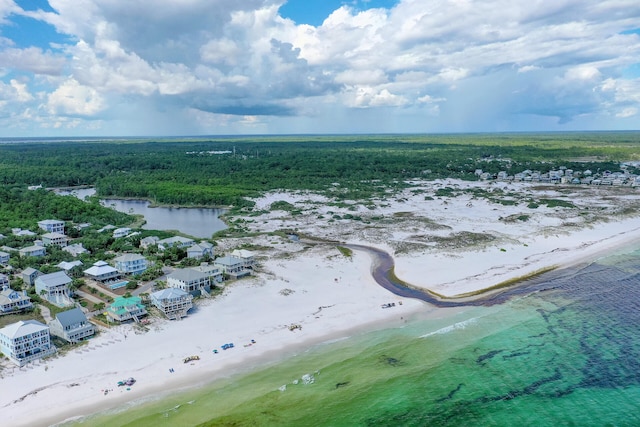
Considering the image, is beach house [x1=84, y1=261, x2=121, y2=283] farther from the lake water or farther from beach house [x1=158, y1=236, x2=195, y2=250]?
the lake water

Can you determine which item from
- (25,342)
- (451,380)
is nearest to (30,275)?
(25,342)

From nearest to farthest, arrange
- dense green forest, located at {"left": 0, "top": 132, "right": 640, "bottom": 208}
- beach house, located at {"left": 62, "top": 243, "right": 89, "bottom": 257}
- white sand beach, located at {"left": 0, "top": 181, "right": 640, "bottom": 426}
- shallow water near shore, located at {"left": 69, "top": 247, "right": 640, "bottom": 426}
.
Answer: shallow water near shore, located at {"left": 69, "top": 247, "right": 640, "bottom": 426}
white sand beach, located at {"left": 0, "top": 181, "right": 640, "bottom": 426}
beach house, located at {"left": 62, "top": 243, "right": 89, "bottom": 257}
dense green forest, located at {"left": 0, "top": 132, "right": 640, "bottom": 208}

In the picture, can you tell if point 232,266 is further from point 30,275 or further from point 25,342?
point 25,342

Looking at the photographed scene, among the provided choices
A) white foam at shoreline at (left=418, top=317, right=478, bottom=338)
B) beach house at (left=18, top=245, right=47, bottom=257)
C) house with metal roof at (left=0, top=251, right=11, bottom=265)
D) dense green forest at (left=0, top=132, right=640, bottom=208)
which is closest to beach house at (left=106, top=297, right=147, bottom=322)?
white foam at shoreline at (left=418, top=317, right=478, bottom=338)

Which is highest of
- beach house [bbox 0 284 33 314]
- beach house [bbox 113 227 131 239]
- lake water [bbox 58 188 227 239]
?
beach house [bbox 113 227 131 239]

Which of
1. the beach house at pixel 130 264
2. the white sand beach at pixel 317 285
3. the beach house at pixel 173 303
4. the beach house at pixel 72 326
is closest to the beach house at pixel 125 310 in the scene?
the white sand beach at pixel 317 285

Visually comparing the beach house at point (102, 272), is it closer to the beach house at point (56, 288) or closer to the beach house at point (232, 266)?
the beach house at point (56, 288)

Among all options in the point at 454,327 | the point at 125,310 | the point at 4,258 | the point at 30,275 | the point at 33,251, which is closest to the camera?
the point at 125,310
